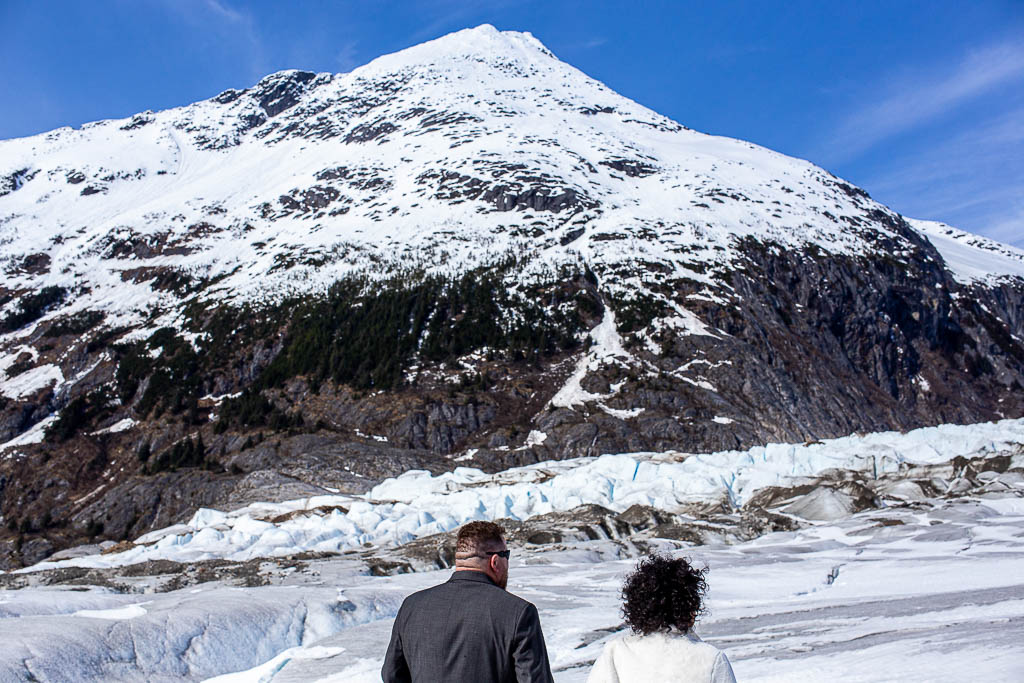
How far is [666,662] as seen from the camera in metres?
3.78

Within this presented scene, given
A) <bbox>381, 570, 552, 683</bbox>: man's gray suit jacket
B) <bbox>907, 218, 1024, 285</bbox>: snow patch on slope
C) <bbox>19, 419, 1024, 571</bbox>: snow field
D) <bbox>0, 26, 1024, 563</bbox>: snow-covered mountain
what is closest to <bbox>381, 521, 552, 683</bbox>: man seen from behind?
<bbox>381, 570, 552, 683</bbox>: man's gray suit jacket

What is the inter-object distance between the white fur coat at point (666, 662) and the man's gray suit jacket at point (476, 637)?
0.40 meters

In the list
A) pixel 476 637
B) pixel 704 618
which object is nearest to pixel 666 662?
pixel 476 637

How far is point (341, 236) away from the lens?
105438 mm

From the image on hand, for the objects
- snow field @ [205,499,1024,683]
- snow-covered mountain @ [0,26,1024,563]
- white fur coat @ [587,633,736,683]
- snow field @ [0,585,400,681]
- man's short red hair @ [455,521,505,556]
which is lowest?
snow field @ [205,499,1024,683]

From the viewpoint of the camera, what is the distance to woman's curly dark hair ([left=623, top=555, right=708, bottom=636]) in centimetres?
385

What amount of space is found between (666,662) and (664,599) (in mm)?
318

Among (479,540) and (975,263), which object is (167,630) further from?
(975,263)

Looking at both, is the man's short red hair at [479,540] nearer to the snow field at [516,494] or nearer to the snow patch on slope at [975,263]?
the snow field at [516,494]

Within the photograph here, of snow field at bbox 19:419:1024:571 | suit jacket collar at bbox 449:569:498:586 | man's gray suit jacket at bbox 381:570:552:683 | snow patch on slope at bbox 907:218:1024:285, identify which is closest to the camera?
man's gray suit jacket at bbox 381:570:552:683

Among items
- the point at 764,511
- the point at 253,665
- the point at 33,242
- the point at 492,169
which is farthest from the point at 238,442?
the point at 33,242

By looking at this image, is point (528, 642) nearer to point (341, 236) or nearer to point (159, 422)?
point (159, 422)

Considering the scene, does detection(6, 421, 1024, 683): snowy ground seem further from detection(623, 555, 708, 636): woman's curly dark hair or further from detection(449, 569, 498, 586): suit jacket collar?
detection(449, 569, 498, 586): suit jacket collar

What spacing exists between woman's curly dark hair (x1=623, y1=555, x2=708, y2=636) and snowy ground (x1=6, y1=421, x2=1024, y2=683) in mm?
4340
